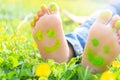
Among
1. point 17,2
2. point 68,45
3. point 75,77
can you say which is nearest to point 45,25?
point 68,45

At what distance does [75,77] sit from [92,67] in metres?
0.13

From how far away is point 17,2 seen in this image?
206 inches

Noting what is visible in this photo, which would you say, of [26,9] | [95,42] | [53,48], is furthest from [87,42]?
[26,9]

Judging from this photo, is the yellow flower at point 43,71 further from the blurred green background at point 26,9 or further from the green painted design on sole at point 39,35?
the blurred green background at point 26,9

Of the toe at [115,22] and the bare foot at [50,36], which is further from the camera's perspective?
the bare foot at [50,36]

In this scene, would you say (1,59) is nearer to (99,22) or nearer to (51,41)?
(51,41)

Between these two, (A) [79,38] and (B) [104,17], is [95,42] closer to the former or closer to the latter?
(B) [104,17]

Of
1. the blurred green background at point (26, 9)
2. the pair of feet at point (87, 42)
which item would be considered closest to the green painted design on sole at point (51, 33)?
the pair of feet at point (87, 42)

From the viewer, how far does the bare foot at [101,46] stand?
4.49 feet

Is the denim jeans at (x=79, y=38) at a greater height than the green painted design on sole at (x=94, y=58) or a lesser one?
greater

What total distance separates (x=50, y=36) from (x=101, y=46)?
0.85 ft

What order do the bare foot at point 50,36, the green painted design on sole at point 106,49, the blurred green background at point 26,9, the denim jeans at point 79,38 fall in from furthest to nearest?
the blurred green background at point 26,9
the denim jeans at point 79,38
the bare foot at point 50,36
the green painted design on sole at point 106,49

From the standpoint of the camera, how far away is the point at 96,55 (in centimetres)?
139

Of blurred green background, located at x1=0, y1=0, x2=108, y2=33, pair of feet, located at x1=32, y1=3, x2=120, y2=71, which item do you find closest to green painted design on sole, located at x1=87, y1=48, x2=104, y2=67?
pair of feet, located at x1=32, y1=3, x2=120, y2=71
